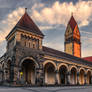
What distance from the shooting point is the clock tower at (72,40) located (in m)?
55.0

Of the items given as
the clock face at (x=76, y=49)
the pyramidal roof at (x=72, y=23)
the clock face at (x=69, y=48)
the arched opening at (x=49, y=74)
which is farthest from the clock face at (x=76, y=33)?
the arched opening at (x=49, y=74)

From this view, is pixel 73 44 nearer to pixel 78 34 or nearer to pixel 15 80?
pixel 78 34

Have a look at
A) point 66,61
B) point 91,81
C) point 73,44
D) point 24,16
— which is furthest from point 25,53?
point 73,44

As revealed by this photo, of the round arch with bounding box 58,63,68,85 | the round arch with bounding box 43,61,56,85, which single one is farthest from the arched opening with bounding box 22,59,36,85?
the round arch with bounding box 58,63,68,85

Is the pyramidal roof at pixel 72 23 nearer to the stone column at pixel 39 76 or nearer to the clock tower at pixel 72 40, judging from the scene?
the clock tower at pixel 72 40

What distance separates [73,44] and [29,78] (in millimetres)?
33608

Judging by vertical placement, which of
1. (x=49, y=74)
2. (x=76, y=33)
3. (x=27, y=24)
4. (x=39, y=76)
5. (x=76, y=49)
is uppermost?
(x=76, y=33)

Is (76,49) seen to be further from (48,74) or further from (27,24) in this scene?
(27,24)

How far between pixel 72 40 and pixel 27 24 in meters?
33.4

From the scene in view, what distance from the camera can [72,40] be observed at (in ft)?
181

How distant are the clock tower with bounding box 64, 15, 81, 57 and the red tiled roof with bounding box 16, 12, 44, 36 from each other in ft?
101

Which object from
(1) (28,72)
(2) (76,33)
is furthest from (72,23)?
(1) (28,72)

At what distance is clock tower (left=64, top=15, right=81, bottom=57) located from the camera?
55.0 m

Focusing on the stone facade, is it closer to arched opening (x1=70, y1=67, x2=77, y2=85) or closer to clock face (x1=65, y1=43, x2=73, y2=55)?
arched opening (x1=70, y1=67, x2=77, y2=85)
